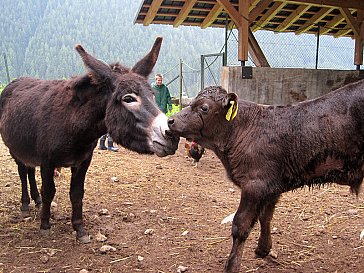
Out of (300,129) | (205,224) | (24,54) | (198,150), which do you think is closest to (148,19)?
(198,150)

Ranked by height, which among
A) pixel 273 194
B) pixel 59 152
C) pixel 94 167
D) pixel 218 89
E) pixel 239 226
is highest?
pixel 218 89

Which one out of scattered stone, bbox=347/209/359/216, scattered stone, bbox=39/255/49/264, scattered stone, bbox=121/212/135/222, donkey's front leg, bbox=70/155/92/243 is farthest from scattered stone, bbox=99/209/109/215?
scattered stone, bbox=347/209/359/216

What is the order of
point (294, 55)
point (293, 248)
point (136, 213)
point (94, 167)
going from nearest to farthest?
1. point (293, 248)
2. point (136, 213)
3. point (94, 167)
4. point (294, 55)

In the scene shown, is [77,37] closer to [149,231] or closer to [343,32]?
[343,32]

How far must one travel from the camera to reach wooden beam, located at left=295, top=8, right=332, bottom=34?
11070 mm

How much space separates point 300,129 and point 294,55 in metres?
10.9

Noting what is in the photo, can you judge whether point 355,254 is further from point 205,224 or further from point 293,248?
point 205,224

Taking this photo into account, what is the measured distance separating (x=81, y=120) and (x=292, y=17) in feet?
30.1

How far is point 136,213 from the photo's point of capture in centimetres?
492

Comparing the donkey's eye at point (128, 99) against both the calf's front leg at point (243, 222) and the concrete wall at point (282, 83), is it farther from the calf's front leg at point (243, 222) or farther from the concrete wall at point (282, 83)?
the concrete wall at point (282, 83)

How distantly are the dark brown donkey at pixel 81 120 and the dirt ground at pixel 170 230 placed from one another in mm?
399

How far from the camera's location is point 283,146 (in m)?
3.28

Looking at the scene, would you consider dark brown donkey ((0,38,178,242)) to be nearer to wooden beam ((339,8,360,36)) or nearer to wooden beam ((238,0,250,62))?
wooden beam ((238,0,250,62))

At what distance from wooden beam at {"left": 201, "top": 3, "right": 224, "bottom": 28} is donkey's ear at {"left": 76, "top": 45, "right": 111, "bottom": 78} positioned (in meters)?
7.08
